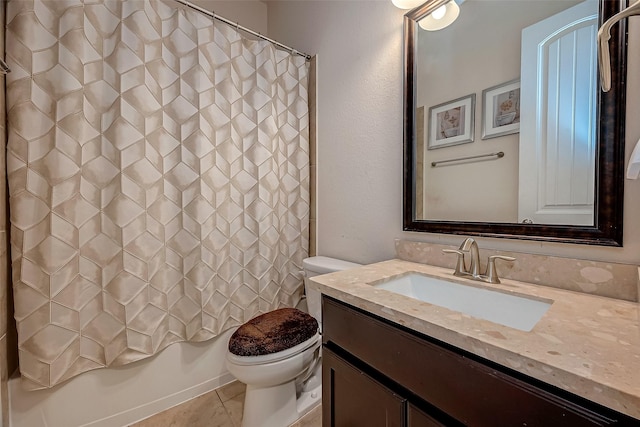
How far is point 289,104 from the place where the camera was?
1.70 m

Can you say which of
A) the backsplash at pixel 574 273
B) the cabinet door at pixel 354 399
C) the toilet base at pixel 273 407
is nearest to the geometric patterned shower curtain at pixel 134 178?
the toilet base at pixel 273 407

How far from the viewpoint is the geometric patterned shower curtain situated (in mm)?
1044

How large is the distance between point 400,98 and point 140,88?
1190mm

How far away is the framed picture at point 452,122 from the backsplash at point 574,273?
45cm

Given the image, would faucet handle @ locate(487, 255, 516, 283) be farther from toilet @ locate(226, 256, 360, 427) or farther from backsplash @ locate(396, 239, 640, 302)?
toilet @ locate(226, 256, 360, 427)

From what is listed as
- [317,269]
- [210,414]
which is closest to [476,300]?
[317,269]

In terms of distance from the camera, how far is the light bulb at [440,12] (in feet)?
3.60

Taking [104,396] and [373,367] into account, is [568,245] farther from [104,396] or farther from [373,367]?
[104,396]

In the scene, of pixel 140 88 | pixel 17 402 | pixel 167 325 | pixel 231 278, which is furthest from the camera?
pixel 231 278

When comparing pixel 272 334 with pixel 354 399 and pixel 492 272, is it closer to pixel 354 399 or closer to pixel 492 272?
pixel 354 399

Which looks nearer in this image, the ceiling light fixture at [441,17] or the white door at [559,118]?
the white door at [559,118]

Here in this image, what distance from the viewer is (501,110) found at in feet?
3.10

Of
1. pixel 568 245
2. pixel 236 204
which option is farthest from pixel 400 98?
pixel 236 204

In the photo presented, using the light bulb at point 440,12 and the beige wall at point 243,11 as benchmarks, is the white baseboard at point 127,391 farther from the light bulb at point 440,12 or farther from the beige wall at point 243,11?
the beige wall at point 243,11
